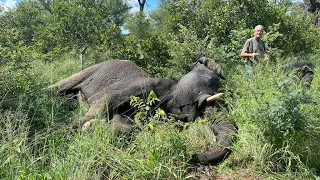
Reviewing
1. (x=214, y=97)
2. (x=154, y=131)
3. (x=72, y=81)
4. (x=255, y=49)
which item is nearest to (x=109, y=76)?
(x=72, y=81)

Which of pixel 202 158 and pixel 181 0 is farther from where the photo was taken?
pixel 181 0

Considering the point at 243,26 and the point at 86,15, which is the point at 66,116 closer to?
the point at 86,15

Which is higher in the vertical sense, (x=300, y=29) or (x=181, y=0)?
(x=181, y=0)

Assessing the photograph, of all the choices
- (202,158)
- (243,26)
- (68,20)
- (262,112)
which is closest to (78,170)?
(202,158)

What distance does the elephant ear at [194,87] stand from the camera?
17.8 ft

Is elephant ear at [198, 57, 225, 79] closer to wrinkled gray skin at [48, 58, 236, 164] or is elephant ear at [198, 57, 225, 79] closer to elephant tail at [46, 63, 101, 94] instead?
wrinkled gray skin at [48, 58, 236, 164]

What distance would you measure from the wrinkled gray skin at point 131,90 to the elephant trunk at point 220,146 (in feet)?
0.17

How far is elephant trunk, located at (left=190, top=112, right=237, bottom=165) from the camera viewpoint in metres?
3.70

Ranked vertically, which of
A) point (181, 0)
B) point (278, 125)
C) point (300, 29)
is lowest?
point (278, 125)

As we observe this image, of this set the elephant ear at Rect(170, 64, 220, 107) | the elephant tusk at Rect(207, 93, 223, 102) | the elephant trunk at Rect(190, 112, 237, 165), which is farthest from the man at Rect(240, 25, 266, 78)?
the elephant trunk at Rect(190, 112, 237, 165)

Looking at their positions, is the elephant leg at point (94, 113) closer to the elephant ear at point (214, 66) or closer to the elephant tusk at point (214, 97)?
the elephant tusk at point (214, 97)

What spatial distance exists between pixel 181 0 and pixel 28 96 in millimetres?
6743

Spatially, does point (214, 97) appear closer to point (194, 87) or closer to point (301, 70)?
point (194, 87)

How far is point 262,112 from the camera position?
3582mm
